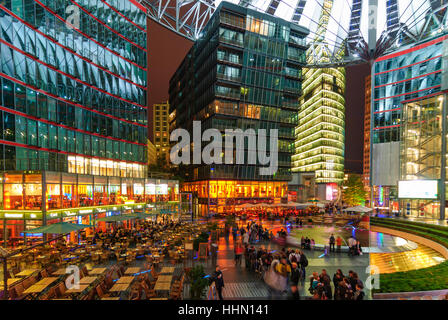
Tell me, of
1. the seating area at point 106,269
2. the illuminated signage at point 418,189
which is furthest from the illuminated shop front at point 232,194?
the seating area at point 106,269

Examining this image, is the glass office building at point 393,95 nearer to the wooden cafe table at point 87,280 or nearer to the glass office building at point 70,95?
the glass office building at point 70,95

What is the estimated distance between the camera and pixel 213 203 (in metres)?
53.8

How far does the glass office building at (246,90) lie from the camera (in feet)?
177

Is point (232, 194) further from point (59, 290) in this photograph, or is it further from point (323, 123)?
point (323, 123)

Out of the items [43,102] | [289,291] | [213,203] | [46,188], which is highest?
[43,102]

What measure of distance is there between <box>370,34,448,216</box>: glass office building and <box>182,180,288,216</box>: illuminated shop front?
19619 millimetres

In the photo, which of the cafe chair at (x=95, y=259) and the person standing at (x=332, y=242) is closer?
the cafe chair at (x=95, y=259)

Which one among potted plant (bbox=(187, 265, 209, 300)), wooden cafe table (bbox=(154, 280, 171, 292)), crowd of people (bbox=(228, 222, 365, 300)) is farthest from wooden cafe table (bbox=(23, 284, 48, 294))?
crowd of people (bbox=(228, 222, 365, 300))

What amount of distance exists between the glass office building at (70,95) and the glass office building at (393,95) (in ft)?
155

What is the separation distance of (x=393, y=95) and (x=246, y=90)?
3045 cm
